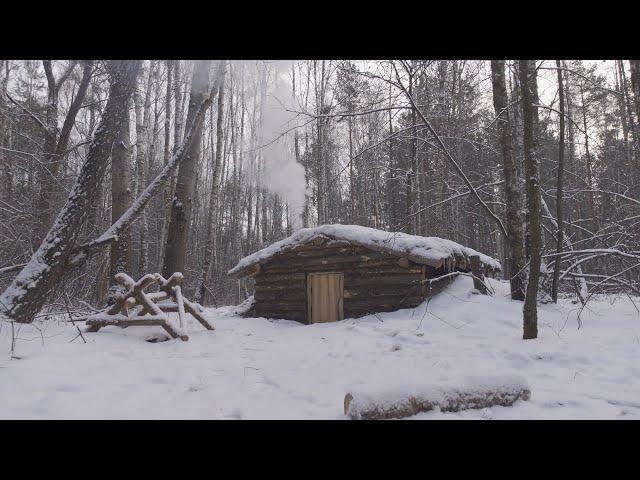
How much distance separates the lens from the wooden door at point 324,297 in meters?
10.9

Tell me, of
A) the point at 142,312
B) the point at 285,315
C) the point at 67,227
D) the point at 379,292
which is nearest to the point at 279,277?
the point at 285,315

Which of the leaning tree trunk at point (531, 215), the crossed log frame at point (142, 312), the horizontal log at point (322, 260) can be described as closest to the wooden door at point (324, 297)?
the horizontal log at point (322, 260)

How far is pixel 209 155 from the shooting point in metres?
27.2

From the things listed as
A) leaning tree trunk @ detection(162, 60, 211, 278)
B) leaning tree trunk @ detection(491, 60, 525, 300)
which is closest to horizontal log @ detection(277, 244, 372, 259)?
leaning tree trunk @ detection(162, 60, 211, 278)

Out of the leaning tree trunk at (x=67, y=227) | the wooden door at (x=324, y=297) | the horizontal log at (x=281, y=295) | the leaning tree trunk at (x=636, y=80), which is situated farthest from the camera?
the horizontal log at (x=281, y=295)

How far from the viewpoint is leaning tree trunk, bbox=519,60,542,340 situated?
6.00 meters

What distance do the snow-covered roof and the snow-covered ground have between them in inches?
65.5

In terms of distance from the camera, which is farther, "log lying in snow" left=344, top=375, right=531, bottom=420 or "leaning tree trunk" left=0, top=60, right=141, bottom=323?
"leaning tree trunk" left=0, top=60, right=141, bottom=323

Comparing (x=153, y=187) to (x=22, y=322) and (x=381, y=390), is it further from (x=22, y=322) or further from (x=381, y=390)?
(x=381, y=390)

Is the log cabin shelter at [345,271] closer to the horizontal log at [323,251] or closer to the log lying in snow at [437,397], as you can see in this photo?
the horizontal log at [323,251]

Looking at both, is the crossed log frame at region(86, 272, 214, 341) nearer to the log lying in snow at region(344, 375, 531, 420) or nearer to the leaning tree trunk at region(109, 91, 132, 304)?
the leaning tree trunk at region(109, 91, 132, 304)

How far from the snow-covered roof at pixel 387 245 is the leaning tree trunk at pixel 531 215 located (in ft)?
10.3
